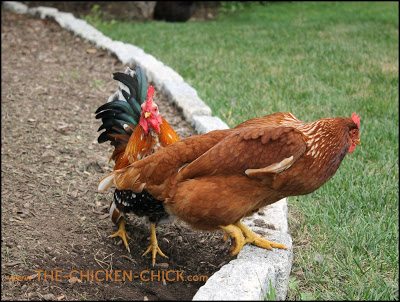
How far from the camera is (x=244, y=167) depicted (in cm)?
313

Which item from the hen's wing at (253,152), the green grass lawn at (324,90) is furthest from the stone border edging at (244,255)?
the hen's wing at (253,152)

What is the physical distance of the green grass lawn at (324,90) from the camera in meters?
3.44


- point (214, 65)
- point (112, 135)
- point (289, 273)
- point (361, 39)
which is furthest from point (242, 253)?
point (361, 39)

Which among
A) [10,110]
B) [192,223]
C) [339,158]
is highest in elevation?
[339,158]

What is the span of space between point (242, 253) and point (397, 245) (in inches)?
37.1

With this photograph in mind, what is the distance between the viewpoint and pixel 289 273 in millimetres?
3311

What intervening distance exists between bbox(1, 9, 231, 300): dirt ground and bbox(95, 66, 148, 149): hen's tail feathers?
0.59 metres

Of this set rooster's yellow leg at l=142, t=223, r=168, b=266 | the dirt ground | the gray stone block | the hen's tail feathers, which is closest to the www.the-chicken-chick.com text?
the dirt ground

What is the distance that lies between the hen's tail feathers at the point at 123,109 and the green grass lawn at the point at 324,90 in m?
1.19

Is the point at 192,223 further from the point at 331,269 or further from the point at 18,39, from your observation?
the point at 18,39

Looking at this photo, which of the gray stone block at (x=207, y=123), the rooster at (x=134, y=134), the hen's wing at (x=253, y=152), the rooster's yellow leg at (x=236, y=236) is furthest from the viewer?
the gray stone block at (x=207, y=123)

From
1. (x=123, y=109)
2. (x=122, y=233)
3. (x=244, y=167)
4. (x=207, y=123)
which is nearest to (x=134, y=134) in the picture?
(x=123, y=109)

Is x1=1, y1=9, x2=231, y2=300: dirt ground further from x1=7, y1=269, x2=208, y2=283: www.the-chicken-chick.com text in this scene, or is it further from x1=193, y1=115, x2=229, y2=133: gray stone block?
x1=193, y1=115, x2=229, y2=133: gray stone block

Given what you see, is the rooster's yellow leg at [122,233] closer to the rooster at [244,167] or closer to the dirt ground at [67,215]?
the dirt ground at [67,215]
